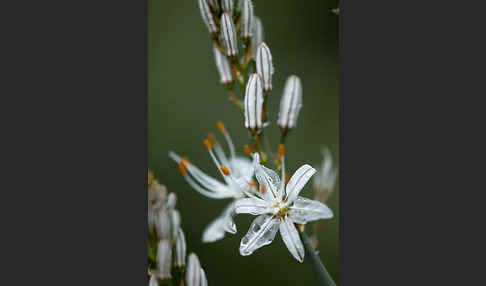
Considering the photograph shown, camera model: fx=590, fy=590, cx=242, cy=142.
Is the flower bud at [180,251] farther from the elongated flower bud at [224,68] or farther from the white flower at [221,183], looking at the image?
the elongated flower bud at [224,68]

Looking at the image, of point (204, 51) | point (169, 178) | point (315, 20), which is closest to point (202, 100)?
point (204, 51)

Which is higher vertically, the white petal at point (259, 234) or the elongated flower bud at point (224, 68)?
the elongated flower bud at point (224, 68)

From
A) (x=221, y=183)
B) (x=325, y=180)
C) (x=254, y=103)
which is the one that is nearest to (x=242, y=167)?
(x=221, y=183)

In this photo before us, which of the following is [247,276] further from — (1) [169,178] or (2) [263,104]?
(2) [263,104]

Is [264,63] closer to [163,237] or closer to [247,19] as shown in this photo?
[247,19]

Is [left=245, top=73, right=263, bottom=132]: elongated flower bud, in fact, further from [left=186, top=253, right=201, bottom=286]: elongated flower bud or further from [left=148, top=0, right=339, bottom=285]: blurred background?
[left=186, top=253, right=201, bottom=286]: elongated flower bud

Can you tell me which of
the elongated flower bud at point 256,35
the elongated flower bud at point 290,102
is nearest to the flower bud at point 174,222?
the elongated flower bud at point 290,102

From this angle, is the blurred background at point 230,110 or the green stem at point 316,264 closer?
the green stem at point 316,264
